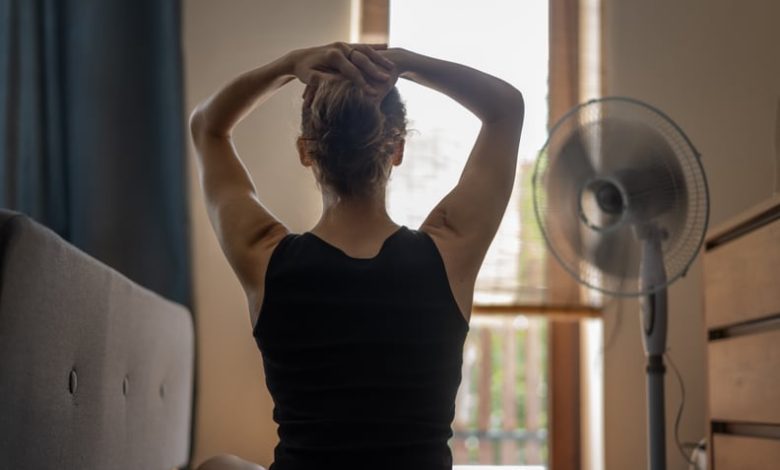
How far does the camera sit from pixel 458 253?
124 cm

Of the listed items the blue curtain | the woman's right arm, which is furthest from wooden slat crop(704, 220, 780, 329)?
the blue curtain

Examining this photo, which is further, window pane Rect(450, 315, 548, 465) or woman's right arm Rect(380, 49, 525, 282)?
window pane Rect(450, 315, 548, 465)

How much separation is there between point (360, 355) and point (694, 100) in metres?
2.44

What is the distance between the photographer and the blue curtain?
2.97m

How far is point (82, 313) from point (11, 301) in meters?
0.31

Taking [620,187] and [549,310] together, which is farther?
[549,310]

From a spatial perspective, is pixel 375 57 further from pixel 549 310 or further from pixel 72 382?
pixel 549 310

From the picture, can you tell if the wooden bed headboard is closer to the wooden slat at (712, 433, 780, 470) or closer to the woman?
the wooden slat at (712, 433, 780, 470)

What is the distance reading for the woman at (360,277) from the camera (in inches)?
45.4

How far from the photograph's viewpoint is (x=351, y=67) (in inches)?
50.8

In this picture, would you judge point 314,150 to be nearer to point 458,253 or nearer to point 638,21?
point 458,253

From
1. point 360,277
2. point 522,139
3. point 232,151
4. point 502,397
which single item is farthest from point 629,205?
point 502,397

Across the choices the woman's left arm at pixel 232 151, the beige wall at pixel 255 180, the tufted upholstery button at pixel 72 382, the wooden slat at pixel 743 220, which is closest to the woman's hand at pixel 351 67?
the woman's left arm at pixel 232 151

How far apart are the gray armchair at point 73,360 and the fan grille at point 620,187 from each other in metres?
1.04
